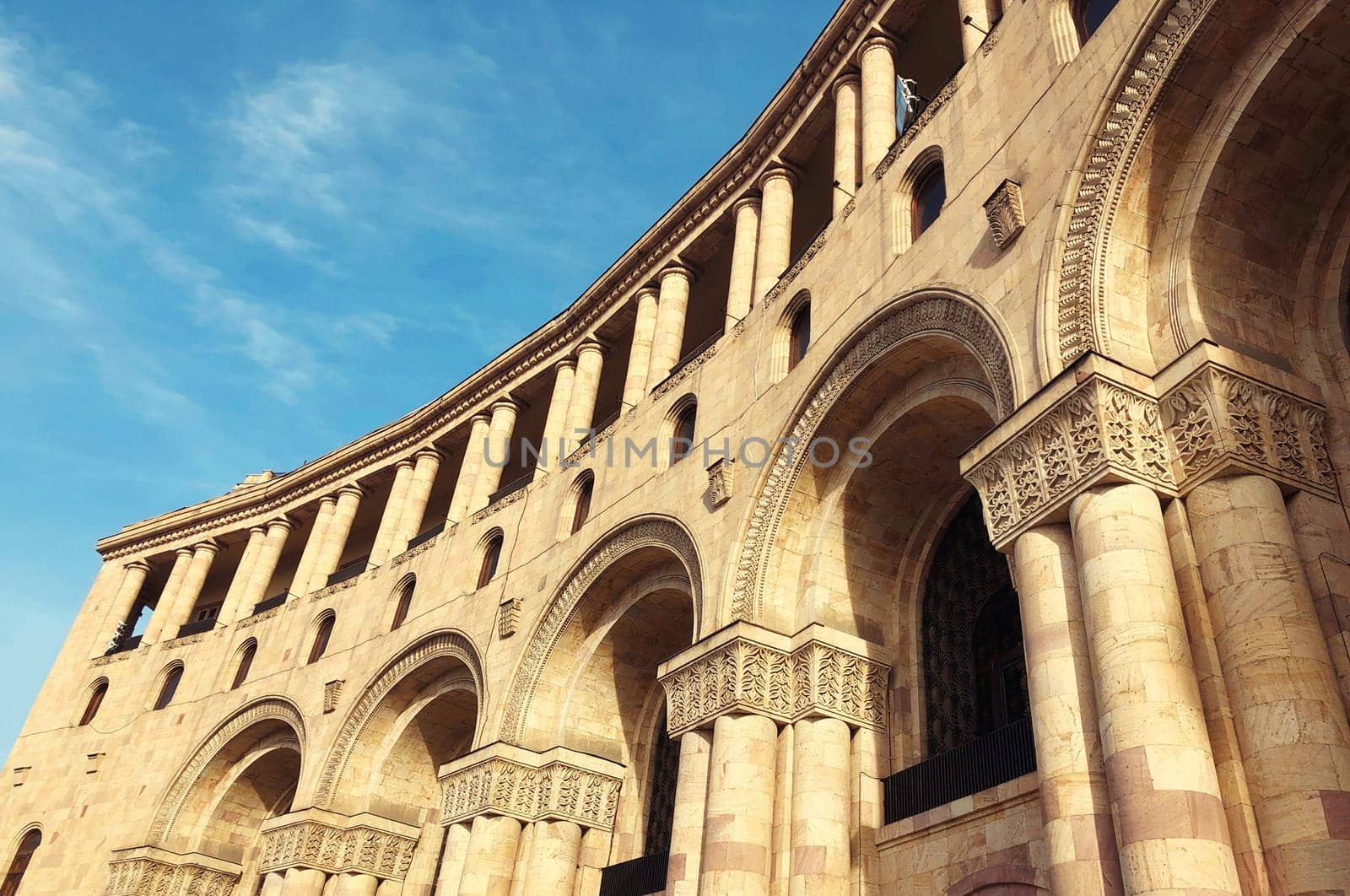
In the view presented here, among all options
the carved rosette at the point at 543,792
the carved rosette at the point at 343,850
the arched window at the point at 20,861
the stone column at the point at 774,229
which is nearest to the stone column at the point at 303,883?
the carved rosette at the point at 343,850

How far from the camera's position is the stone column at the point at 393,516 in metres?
25.5

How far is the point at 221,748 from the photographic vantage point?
2483 cm

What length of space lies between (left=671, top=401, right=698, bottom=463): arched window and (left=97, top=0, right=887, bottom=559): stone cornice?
516 centimetres

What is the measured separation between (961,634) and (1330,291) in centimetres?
530

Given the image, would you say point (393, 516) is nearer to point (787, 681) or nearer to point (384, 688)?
point (384, 688)

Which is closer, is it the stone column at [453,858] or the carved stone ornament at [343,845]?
the stone column at [453,858]

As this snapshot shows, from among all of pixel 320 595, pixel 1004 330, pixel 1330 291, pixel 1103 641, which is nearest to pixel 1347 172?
pixel 1330 291

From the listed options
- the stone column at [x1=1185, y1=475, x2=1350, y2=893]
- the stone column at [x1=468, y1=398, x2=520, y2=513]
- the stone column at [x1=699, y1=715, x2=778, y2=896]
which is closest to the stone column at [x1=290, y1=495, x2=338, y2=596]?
the stone column at [x1=468, y1=398, x2=520, y2=513]

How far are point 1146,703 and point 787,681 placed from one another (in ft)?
19.4

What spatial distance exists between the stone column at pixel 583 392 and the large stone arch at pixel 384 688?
4.35m

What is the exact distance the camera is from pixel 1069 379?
8.88 meters

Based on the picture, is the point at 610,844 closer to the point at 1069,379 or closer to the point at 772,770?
the point at 772,770

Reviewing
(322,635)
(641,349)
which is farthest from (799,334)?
(322,635)

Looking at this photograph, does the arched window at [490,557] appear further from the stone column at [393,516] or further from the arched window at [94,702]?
the arched window at [94,702]
